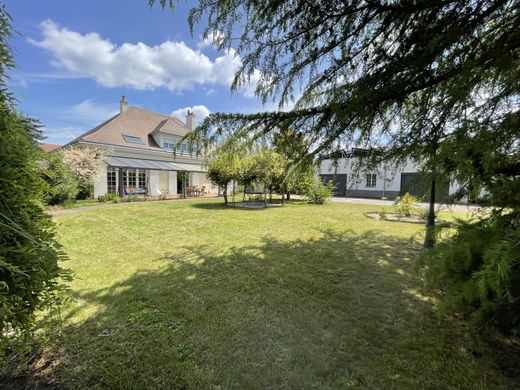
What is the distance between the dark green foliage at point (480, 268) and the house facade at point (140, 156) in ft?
60.5

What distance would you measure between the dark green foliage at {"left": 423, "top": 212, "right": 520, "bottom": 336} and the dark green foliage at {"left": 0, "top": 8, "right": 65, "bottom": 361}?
308 centimetres

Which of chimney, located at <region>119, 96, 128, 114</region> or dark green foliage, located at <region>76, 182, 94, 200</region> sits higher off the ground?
chimney, located at <region>119, 96, 128, 114</region>

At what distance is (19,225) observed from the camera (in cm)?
166

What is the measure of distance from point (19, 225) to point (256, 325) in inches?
104

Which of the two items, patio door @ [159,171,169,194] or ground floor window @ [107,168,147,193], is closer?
ground floor window @ [107,168,147,193]

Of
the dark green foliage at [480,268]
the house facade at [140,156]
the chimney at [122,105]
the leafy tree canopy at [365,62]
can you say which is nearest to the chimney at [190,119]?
the house facade at [140,156]

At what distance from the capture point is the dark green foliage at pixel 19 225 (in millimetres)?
1576

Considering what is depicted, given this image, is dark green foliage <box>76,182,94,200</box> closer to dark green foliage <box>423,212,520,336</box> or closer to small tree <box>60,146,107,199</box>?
small tree <box>60,146,107,199</box>

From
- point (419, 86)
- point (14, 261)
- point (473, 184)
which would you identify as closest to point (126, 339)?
point (14, 261)

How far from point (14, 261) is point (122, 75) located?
A: 25856 millimetres

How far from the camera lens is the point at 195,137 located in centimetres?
336

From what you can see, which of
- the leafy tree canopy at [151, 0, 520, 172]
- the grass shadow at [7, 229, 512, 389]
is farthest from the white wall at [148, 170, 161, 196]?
the leafy tree canopy at [151, 0, 520, 172]

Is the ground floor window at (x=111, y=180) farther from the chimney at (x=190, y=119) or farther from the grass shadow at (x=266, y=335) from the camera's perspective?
the grass shadow at (x=266, y=335)

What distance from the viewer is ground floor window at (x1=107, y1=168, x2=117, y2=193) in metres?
20.0
